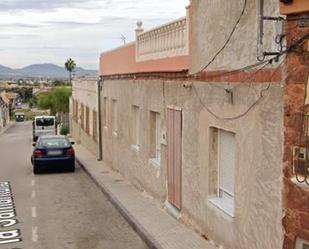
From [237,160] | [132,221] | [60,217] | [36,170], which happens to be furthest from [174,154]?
[36,170]

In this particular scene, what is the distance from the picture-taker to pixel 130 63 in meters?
17.9

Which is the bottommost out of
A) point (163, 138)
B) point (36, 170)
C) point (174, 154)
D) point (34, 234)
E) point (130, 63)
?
point (36, 170)

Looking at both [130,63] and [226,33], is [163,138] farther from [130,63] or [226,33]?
[130,63]

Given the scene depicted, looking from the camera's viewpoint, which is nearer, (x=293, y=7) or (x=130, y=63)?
(x=293, y=7)

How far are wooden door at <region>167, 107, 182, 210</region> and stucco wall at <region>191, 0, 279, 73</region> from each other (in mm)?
1572

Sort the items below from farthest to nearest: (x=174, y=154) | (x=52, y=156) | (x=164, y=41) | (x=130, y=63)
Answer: (x=52, y=156), (x=130, y=63), (x=164, y=41), (x=174, y=154)

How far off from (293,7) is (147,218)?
23.4 ft

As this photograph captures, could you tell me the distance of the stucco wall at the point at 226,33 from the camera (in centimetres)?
808

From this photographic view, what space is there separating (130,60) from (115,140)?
399cm

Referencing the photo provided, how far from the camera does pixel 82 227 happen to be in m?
12.7

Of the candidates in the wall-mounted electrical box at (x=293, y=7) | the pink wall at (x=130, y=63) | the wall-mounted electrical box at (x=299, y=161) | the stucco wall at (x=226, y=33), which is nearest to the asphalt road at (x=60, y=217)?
the pink wall at (x=130, y=63)

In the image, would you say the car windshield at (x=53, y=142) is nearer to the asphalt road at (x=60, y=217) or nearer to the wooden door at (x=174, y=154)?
the asphalt road at (x=60, y=217)

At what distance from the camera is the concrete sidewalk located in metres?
10.5

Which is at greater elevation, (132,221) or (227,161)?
(227,161)
